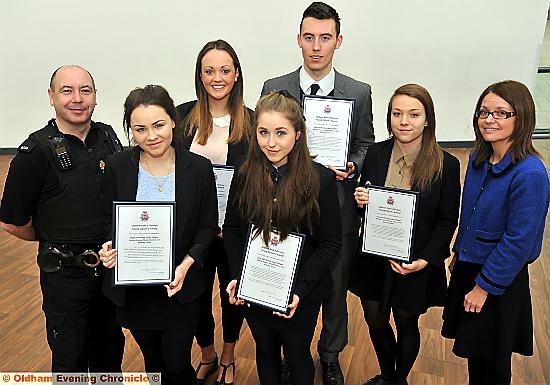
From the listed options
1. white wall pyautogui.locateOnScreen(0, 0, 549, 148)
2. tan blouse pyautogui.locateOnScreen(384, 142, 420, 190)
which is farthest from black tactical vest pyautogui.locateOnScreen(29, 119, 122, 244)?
white wall pyautogui.locateOnScreen(0, 0, 549, 148)

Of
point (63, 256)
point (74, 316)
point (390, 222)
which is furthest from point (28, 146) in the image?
point (390, 222)

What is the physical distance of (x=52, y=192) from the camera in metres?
1.94

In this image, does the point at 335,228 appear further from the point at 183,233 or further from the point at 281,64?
the point at 281,64

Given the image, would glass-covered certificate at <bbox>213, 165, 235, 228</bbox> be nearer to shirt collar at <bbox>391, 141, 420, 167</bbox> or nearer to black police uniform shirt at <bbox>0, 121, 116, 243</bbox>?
black police uniform shirt at <bbox>0, 121, 116, 243</bbox>

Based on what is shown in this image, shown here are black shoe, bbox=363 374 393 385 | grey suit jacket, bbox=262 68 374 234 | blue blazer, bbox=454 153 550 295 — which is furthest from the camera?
black shoe, bbox=363 374 393 385

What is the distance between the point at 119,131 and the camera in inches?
266

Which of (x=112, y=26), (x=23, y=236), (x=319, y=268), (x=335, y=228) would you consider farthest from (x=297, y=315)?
(x=112, y=26)

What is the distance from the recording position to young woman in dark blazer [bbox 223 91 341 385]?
1.85 meters

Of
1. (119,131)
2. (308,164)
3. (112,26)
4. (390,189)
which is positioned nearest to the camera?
(308,164)

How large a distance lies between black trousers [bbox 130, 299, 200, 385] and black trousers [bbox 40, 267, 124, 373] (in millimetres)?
242

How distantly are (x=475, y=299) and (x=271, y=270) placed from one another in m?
0.82

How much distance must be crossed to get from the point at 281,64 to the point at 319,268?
4827 mm

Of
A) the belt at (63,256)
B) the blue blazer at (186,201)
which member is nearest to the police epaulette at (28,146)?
the blue blazer at (186,201)

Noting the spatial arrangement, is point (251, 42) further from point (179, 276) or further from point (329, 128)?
point (179, 276)
